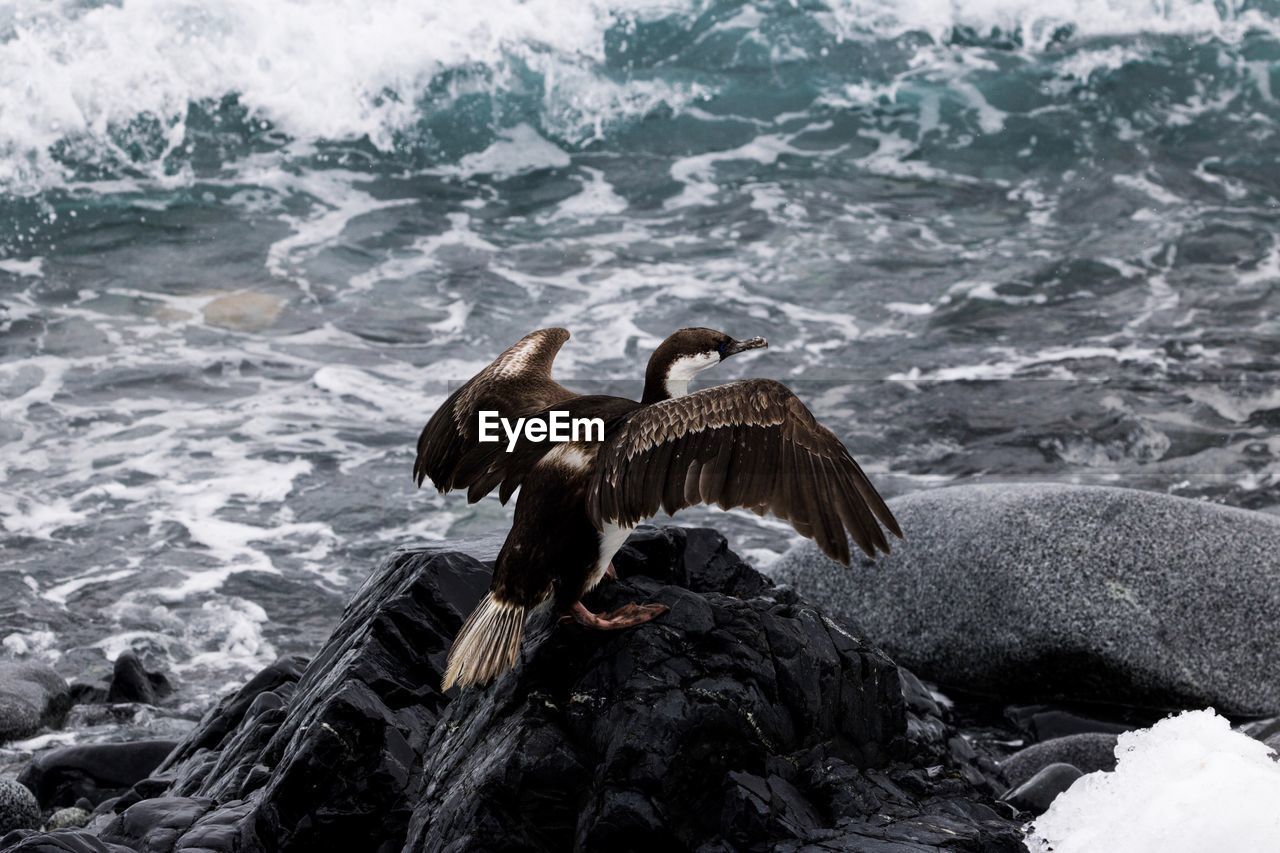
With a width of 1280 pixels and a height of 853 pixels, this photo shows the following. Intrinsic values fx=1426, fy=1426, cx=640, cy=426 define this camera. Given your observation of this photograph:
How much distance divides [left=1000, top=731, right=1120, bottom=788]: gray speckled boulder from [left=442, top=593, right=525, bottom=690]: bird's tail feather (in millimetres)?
2783

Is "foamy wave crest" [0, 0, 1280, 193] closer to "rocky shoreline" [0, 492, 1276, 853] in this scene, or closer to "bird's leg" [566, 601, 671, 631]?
"rocky shoreline" [0, 492, 1276, 853]

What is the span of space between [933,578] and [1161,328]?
6276 mm

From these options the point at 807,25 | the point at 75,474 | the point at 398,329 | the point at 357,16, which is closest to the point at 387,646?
the point at 75,474

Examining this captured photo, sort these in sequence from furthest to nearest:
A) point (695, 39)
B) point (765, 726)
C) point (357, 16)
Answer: point (695, 39), point (357, 16), point (765, 726)

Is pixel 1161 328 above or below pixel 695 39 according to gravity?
below

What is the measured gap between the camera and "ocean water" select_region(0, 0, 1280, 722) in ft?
32.0

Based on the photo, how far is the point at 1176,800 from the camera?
3.91m

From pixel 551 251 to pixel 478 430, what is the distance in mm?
9987

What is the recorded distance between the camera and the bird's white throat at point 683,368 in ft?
15.6

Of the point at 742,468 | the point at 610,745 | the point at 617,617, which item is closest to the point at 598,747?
the point at 610,745

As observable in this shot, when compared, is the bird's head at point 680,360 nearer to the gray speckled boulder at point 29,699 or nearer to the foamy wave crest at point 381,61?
the gray speckled boulder at point 29,699

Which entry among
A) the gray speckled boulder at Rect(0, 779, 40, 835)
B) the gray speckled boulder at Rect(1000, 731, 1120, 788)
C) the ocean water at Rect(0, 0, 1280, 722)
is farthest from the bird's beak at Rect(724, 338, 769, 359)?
the ocean water at Rect(0, 0, 1280, 722)

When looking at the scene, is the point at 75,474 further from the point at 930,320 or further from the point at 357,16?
the point at 357,16

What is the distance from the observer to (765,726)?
4.09m
